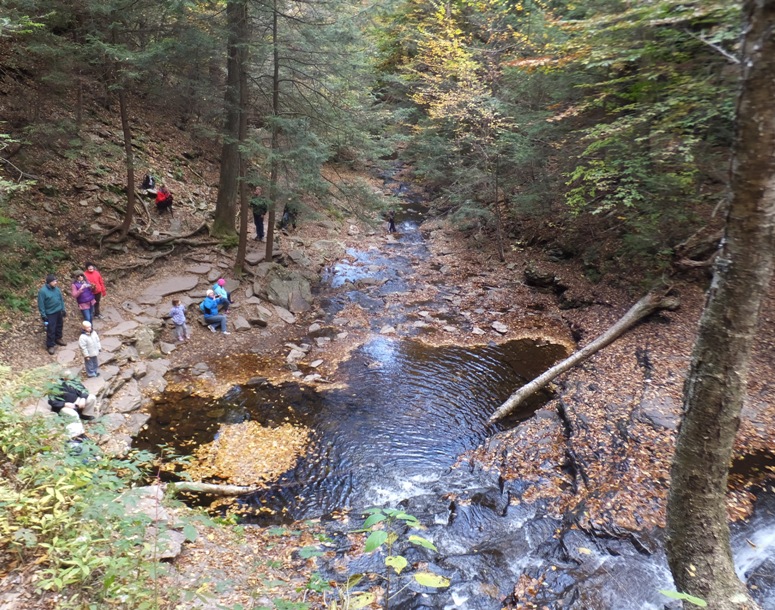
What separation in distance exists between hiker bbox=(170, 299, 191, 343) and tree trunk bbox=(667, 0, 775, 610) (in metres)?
11.3

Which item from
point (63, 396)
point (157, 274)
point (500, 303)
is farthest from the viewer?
point (500, 303)

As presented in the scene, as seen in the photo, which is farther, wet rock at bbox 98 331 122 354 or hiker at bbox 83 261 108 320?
hiker at bbox 83 261 108 320

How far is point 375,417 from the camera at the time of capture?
386 inches

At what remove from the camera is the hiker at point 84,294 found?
32.6 feet

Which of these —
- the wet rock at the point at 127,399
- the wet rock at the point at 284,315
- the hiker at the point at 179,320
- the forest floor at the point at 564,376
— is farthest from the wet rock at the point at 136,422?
the wet rock at the point at 284,315

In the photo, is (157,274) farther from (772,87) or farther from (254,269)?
(772,87)

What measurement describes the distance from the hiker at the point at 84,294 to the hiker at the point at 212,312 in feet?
8.93

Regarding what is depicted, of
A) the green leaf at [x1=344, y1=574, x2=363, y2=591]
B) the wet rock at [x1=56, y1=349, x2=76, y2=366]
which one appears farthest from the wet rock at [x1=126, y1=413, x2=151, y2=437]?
the green leaf at [x1=344, y1=574, x2=363, y2=591]

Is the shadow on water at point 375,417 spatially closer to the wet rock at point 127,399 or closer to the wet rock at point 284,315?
the wet rock at point 127,399

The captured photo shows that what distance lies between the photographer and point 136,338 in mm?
10836

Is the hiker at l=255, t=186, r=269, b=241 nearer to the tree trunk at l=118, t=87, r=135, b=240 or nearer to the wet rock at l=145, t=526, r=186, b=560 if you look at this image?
the tree trunk at l=118, t=87, r=135, b=240

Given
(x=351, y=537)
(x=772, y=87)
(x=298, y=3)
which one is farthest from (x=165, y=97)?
(x=772, y=87)

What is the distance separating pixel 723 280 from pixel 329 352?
33.4 feet

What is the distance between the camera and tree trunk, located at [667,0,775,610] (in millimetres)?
3074
